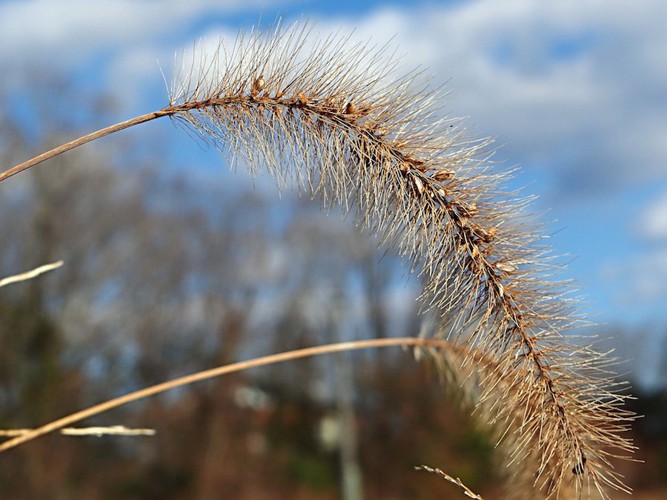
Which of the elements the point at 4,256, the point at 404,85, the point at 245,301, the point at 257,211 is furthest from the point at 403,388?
the point at 404,85

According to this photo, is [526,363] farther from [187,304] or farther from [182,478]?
[187,304]

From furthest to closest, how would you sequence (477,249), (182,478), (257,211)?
(257,211), (182,478), (477,249)

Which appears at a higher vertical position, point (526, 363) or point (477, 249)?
point (477, 249)

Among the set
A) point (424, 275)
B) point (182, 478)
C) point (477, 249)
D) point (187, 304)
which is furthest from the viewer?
point (187, 304)

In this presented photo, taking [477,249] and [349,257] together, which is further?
[349,257]

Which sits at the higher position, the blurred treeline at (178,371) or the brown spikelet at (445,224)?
the blurred treeline at (178,371)

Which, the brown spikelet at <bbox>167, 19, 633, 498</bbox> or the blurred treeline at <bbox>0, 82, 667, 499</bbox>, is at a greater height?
the blurred treeline at <bbox>0, 82, 667, 499</bbox>

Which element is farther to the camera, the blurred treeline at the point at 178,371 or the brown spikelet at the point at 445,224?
the blurred treeline at the point at 178,371

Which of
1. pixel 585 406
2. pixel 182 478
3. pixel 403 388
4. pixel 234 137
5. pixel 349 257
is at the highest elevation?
pixel 349 257

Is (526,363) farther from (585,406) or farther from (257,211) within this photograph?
(257,211)

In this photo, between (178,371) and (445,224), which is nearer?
(445,224)

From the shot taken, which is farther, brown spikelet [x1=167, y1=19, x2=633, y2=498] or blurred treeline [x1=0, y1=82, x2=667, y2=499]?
blurred treeline [x1=0, y1=82, x2=667, y2=499]
